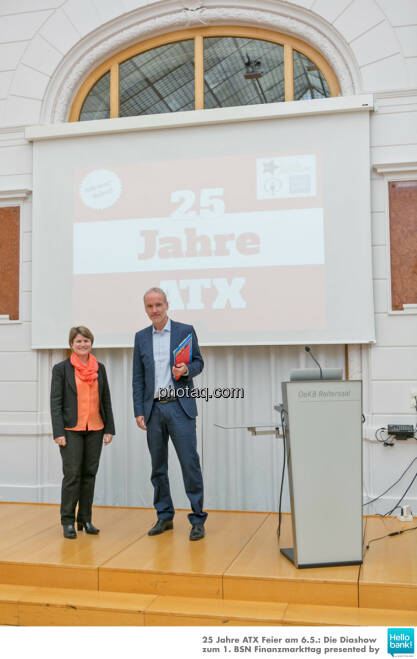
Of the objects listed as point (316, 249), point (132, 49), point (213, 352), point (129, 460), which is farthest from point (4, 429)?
point (132, 49)

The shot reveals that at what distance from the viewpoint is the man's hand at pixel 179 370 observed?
3.60m

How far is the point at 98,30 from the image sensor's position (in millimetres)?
5199

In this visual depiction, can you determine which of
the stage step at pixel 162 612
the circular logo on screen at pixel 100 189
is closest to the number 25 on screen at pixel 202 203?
the circular logo on screen at pixel 100 189

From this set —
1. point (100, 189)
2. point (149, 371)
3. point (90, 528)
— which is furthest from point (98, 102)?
point (90, 528)

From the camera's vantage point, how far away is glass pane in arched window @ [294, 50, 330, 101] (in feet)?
16.0

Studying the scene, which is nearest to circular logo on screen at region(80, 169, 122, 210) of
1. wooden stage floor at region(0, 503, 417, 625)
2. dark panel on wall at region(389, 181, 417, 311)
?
dark panel on wall at region(389, 181, 417, 311)

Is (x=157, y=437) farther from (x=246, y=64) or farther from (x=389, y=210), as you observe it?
(x=246, y=64)

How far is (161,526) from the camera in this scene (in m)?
3.83

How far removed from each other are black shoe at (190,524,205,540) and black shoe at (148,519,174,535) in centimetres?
22

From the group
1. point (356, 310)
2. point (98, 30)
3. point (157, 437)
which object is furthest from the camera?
point (98, 30)

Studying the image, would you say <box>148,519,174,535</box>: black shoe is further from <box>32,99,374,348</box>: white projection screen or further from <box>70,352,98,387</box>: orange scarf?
<box>32,99,374,348</box>: white projection screen

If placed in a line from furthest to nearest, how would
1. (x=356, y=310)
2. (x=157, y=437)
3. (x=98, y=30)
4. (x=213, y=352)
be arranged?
(x=98, y=30), (x=213, y=352), (x=356, y=310), (x=157, y=437)

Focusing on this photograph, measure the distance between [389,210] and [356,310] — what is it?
0.78 m

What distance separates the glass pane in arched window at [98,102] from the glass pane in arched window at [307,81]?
5.18 ft
